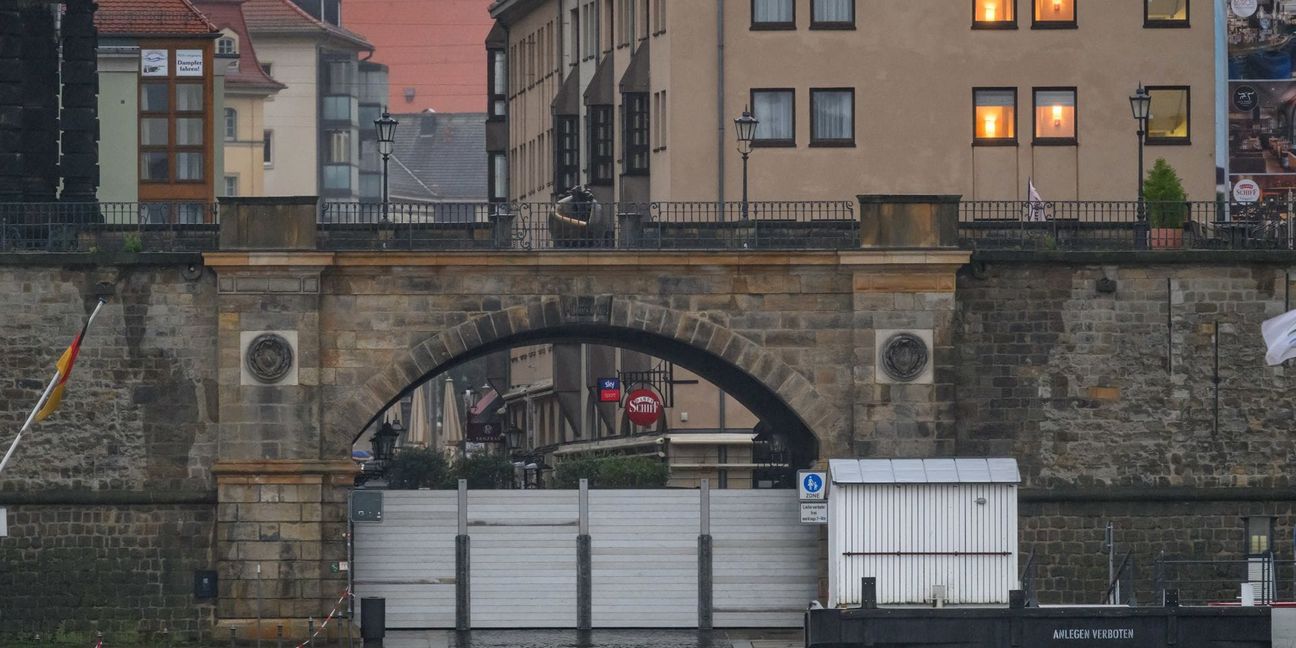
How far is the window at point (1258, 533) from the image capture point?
54344 millimetres

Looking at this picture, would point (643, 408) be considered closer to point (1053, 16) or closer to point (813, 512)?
point (1053, 16)

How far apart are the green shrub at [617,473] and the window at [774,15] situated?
10.3m

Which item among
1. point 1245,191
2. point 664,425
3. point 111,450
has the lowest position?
point 664,425

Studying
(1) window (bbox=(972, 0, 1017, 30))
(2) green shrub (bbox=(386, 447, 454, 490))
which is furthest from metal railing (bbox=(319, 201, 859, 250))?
(2) green shrub (bbox=(386, 447, 454, 490))

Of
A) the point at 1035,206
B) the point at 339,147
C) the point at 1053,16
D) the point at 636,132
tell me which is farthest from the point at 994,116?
the point at 339,147

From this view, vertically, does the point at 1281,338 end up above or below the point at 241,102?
below

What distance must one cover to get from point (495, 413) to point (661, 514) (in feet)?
157

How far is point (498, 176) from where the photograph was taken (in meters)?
105

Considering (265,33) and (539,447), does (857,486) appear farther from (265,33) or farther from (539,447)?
(265,33)

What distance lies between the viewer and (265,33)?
156625 mm

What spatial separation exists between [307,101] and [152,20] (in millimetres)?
79019

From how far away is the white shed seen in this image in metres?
49.7

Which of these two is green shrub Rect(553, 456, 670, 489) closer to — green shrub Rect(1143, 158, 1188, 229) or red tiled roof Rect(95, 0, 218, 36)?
green shrub Rect(1143, 158, 1188, 229)

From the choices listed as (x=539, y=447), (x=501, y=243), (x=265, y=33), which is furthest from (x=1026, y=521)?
(x=265, y=33)
